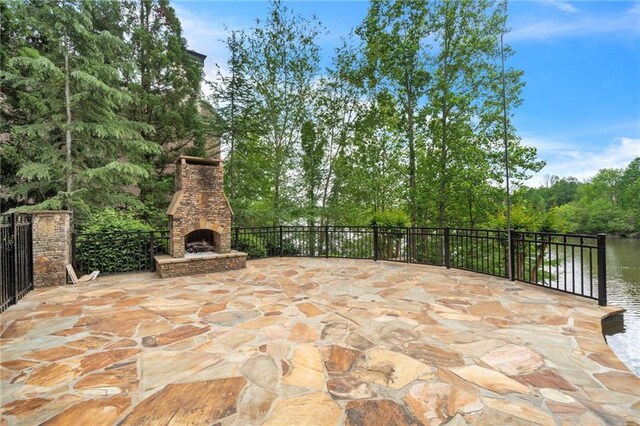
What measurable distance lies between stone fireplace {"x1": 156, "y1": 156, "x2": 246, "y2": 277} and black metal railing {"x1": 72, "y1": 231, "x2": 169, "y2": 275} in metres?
0.80

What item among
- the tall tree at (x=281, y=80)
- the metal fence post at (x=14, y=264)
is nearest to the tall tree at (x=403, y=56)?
the tall tree at (x=281, y=80)

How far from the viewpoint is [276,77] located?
33.8ft

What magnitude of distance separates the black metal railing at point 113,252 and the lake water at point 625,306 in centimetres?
822

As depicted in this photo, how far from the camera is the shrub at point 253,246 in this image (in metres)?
8.87

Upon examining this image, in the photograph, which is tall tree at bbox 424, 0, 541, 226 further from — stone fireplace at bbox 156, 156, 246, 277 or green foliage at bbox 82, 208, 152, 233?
green foliage at bbox 82, 208, 152, 233

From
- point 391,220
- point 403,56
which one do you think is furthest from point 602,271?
point 403,56

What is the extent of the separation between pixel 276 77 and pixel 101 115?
19.0 ft

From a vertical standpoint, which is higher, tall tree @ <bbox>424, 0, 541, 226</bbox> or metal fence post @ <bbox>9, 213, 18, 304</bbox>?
tall tree @ <bbox>424, 0, 541, 226</bbox>

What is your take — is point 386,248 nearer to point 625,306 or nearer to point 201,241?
point 201,241

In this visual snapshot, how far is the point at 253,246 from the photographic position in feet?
30.3

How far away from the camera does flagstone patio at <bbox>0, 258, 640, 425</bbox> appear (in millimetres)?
1803

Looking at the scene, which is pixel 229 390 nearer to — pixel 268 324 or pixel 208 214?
pixel 268 324

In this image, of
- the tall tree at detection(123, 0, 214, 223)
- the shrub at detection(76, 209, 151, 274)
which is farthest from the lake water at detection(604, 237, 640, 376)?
the tall tree at detection(123, 0, 214, 223)

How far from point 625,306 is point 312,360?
8695mm
